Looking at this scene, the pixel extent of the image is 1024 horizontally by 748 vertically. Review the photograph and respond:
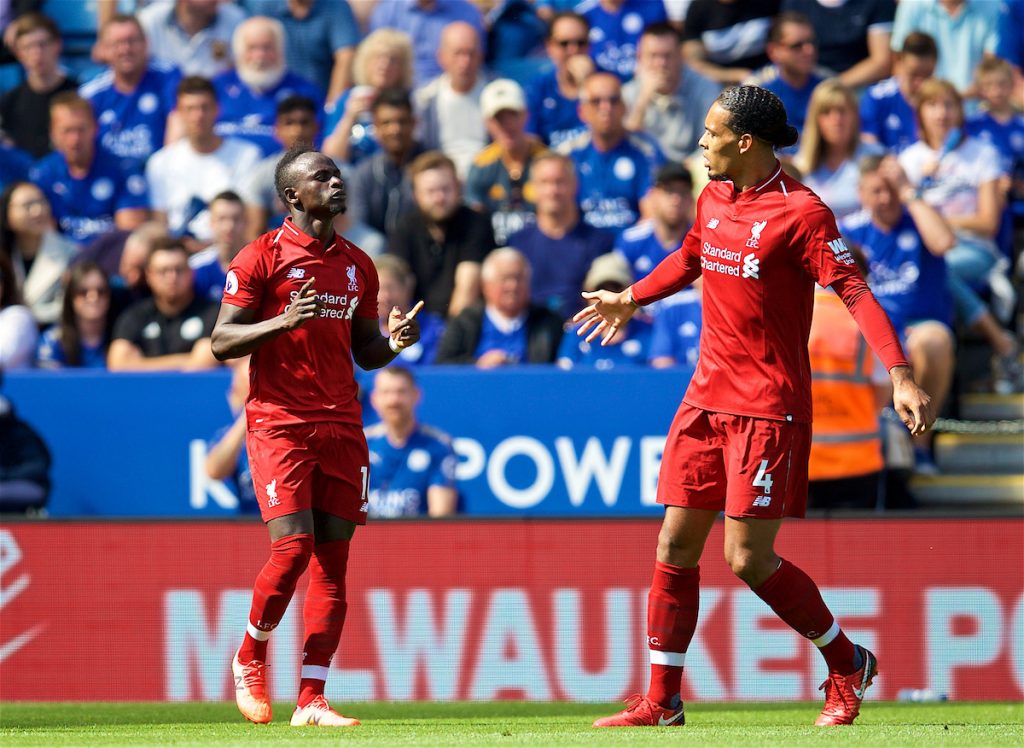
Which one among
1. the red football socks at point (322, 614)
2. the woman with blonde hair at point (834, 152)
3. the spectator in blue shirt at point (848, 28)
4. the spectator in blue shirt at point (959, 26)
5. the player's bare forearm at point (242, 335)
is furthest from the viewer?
the spectator in blue shirt at point (848, 28)

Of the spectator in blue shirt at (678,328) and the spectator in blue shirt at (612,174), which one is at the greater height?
the spectator in blue shirt at (612,174)

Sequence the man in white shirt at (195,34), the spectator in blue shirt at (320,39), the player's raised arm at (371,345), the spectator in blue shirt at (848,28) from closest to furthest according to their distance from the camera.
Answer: the player's raised arm at (371,345)
the spectator in blue shirt at (848,28)
the spectator in blue shirt at (320,39)
the man in white shirt at (195,34)

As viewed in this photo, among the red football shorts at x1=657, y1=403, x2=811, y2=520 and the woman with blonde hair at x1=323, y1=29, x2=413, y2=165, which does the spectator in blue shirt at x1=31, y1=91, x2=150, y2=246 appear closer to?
the woman with blonde hair at x1=323, y1=29, x2=413, y2=165

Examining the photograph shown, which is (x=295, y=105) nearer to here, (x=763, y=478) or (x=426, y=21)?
(x=426, y=21)

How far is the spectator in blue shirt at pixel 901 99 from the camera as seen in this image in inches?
483

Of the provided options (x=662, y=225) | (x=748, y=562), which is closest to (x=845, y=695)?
(x=748, y=562)

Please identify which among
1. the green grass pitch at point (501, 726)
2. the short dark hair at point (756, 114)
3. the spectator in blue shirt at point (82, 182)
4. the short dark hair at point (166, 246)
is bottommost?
the green grass pitch at point (501, 726)

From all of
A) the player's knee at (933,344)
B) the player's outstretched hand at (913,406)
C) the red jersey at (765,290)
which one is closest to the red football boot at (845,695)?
the red jersey at (765,290)

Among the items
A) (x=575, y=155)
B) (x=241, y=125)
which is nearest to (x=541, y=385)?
(x=575, y=155)

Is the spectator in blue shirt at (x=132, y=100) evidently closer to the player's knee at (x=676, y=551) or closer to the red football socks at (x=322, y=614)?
the red football socks at (x=322, y=614)

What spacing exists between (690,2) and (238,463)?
231 inches

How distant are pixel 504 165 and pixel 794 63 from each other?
2.30 metres

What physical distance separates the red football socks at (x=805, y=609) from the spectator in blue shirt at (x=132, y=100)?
25.5 ft

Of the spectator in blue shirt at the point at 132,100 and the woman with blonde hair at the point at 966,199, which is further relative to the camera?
the spectator in blue shirt at the point at 132,100
